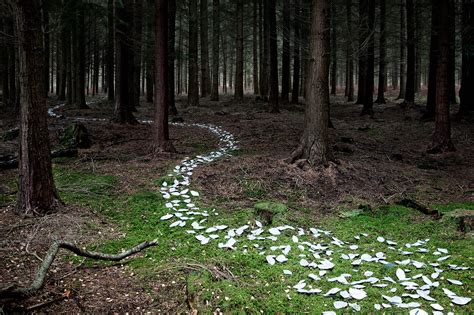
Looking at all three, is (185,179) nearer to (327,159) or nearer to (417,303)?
(327,159)

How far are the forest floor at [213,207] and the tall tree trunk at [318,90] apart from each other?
40cm

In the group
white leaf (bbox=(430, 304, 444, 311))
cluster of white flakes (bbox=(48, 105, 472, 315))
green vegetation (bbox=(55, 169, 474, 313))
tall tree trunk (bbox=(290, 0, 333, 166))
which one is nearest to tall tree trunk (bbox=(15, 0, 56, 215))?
green vegetation (bbox=(55, 169, 474, 313))

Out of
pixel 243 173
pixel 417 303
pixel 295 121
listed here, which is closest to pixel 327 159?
pixel 243 173

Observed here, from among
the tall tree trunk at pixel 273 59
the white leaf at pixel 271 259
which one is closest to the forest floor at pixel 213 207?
the white leaf at pixel 271 259

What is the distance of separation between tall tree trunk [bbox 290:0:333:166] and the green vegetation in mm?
2071

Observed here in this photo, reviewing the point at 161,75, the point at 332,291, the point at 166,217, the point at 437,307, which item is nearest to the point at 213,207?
the point at 166,217

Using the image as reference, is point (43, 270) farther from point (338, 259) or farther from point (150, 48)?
point (150, 48)

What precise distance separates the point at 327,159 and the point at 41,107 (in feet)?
18.0

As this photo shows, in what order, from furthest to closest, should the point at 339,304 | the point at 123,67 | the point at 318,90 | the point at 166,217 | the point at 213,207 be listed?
the point at 123,67, the point at 318,90, the point at 213,207, the point at 166,217, the point at 339,304

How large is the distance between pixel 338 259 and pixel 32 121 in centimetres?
467

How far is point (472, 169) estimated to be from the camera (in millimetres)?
9305

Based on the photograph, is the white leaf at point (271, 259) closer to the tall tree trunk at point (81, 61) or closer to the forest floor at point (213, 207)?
the forest floor at point (213, 207)

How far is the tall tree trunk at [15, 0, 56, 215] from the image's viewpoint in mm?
5527

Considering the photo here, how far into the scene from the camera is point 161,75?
9.41 m
